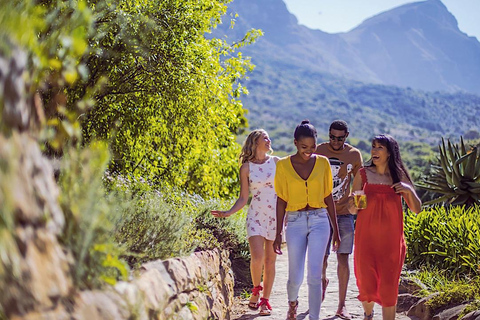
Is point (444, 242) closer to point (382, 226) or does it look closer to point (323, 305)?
point (323, 305)

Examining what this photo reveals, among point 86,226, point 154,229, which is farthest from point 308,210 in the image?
point 86,226

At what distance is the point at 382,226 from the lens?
5598mm

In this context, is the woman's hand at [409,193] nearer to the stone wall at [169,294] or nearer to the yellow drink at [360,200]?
the yellow drink at [360,200]

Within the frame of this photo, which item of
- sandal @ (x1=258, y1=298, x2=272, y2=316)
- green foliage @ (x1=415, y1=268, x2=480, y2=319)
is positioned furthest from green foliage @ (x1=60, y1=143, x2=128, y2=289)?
sandal @ (x1=258, y1=298, x2=272, y2=316)

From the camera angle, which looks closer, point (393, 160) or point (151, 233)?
point (151, 233)

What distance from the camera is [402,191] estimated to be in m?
5.53

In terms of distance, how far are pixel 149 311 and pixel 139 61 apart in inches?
187

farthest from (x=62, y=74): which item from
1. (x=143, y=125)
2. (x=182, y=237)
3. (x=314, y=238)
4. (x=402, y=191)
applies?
(x=143, y=125)

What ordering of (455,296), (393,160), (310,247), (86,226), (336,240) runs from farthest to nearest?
1. (455,296)
2. (336,240)
3. (393,160)
4. (310,247)
5. (86,226)

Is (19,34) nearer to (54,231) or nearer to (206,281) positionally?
(54,231)

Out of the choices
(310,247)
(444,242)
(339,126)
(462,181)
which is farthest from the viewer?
(462,181)

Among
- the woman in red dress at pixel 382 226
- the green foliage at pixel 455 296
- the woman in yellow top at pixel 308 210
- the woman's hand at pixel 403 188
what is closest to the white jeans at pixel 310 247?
the woman in yellow top at pixel 308 210

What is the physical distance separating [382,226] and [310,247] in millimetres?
749

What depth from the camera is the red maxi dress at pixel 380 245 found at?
5512 mm
